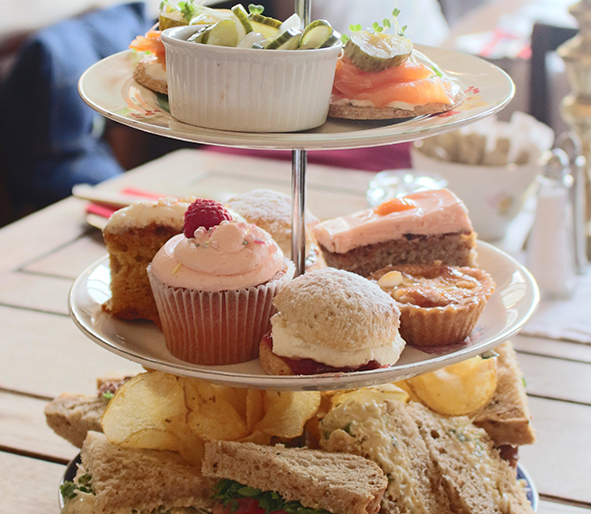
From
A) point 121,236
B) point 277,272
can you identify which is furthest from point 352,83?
point 121,236

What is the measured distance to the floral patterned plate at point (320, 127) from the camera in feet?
2.48

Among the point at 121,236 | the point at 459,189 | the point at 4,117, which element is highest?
the point at 121,236

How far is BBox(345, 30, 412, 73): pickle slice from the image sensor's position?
0.88m

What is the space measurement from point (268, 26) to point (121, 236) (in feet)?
1.32

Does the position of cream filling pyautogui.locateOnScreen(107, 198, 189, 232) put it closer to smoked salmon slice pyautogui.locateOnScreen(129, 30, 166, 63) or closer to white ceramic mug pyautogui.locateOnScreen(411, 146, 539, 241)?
smoked salmon slice pyautogui.locateOnScreen(129, 30, 166, 63)

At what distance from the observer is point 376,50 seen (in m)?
0.89

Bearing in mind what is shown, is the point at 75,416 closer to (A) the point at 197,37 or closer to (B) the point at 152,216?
(B) the point at 152,216

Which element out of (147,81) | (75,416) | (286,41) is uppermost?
(286,41)

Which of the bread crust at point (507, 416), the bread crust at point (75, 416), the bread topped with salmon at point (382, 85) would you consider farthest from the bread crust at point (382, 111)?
the bread crust at point (75, 416)

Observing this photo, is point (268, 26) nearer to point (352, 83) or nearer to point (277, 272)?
point (352, 83)

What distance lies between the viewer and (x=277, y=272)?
1022mm

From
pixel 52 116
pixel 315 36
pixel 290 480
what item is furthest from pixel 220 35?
pixel 52 116

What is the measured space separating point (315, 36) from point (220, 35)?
11 centimetres

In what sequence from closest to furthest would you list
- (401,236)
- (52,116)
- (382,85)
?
(382,85)
(401,236)
(52,116)
